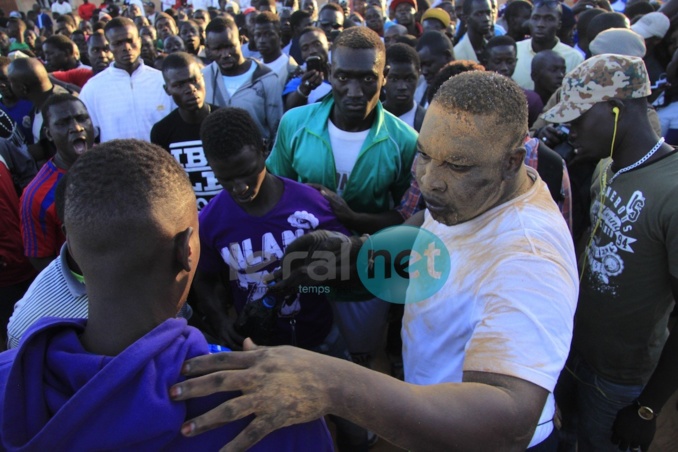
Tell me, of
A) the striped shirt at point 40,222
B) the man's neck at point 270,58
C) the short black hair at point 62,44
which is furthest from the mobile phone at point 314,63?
the short black hair at point 62,44

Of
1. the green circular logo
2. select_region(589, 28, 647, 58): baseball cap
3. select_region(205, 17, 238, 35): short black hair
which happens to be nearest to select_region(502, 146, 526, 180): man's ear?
the green circular logo

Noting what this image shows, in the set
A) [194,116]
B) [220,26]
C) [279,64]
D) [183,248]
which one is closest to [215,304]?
[183,248]

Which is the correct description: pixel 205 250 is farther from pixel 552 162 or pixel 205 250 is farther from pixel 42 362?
pixel 552 162

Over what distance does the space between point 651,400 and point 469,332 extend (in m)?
1.25

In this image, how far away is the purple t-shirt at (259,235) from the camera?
92.8 inches

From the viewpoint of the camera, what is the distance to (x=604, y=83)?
209 cm

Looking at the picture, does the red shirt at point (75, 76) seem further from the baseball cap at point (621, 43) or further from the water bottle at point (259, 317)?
the baseball cap at point (621, 43)

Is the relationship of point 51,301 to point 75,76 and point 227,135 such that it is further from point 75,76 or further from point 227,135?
point 75,76

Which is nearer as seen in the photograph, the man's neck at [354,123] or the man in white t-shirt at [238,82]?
the man's neck at [354,123]

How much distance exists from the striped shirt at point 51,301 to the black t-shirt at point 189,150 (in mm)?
1535

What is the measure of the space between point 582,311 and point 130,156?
216 centimetres

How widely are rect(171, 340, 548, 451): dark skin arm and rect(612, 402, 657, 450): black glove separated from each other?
4.56 feet

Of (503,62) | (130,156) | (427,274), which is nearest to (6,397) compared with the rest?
(130,156)

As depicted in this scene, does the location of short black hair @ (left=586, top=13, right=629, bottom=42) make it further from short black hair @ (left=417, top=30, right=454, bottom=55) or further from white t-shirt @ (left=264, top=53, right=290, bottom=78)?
white t-shirt @ (left=264, top=53, right=290, bottom=78)
